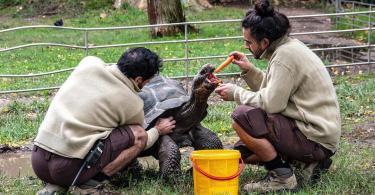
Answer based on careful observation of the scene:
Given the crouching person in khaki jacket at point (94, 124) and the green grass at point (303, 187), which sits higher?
the crouching person in khaki jacket at point (94, 124)

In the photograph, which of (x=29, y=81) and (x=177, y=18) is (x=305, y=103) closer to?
(x=29, y=81)

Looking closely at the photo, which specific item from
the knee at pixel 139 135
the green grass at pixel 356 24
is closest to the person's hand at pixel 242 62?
the knee at pixel 139 135

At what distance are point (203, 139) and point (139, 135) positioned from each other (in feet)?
2.72

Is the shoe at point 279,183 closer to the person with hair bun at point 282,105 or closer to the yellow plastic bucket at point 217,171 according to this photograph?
the person with hair bun at point 282,105

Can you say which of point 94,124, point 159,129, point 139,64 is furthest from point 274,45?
point 94,124

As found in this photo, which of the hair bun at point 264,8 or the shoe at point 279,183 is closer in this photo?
the hair bun at point 264,8

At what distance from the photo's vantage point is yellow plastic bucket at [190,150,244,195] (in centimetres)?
482

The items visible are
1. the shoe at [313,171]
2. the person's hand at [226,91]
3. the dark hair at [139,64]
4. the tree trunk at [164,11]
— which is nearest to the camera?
the dark hair at [139,64]

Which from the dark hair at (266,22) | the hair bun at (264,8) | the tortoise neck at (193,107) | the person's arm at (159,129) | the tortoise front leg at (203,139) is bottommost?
the tortoise front leg at (203,139)

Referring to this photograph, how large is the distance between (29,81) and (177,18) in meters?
5.37

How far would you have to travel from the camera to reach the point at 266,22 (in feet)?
16.4

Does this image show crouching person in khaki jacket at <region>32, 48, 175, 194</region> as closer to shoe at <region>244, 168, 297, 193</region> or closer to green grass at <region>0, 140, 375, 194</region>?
green grass at <region>0, 140, 375, 194</region>

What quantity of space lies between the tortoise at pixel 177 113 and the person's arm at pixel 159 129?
0.05 m

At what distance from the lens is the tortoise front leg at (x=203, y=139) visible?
5.80m
